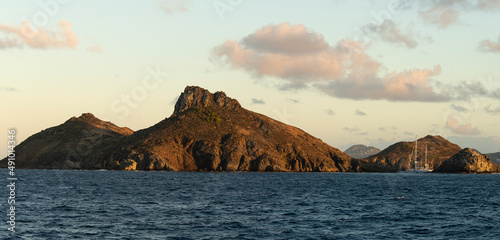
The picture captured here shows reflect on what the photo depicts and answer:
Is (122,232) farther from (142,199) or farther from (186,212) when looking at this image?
(142,199)

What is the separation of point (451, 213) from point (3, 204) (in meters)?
68.8

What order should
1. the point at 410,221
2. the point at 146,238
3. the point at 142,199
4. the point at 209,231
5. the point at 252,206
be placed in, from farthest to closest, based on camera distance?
the point at 142,199
the point at 252,206
the point at 410,221
the point at 209,231
the point at 146,238

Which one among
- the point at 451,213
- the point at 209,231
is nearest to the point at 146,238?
the point at 209,231

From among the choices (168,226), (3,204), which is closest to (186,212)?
(168,226)

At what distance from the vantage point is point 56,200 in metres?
86.6

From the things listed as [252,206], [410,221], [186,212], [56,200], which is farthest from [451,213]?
[56,200]

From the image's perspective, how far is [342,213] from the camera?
75.3 metres

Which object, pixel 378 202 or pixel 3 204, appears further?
pixel 378 202

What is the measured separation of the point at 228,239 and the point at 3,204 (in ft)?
143

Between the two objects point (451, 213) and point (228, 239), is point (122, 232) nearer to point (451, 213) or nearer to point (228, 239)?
point (228, 239)

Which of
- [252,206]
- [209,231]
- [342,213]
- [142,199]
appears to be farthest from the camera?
[142,199]

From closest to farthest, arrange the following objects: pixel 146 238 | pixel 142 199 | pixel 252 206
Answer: pixel 146 238 → pixel 252 206 → pixel 142 199

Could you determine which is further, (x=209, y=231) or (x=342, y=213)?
(x=342, y=213)

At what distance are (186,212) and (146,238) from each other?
20677 millimetres
